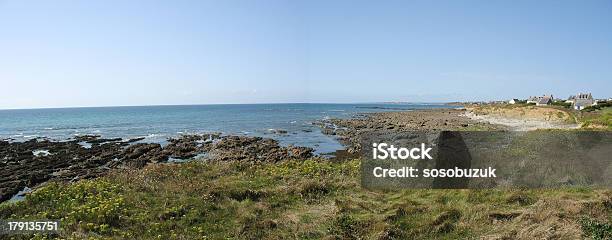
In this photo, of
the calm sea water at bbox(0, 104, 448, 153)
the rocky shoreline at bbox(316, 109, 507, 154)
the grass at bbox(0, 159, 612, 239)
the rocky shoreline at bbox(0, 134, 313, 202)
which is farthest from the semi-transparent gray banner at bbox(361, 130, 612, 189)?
the calm sea water at bbox(0, 104, 448, 153)

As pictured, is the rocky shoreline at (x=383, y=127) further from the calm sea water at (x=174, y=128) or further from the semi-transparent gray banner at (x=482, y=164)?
the semi-transparent gray banner at (x=482, y=164)

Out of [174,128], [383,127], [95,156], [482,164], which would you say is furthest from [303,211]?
[174,128]

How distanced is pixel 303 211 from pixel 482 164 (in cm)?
734

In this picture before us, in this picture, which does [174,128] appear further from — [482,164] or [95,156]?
[482,164]

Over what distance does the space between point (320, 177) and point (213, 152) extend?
23506 mm

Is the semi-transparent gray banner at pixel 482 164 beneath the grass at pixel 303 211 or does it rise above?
above

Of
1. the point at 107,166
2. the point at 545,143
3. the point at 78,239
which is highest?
the point at 545,143

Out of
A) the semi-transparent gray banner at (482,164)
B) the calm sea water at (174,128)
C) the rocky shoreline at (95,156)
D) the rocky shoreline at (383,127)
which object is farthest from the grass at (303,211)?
the calm sea water at (174,128)

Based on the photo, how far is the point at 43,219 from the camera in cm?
1060

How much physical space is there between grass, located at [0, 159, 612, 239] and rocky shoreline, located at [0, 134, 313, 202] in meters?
13.3

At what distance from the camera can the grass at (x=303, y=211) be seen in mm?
9391

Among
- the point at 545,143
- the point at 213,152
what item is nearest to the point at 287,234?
the point at 545,143

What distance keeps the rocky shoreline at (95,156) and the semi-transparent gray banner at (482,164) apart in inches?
723

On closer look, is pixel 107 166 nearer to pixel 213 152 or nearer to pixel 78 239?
pixel 213 152
